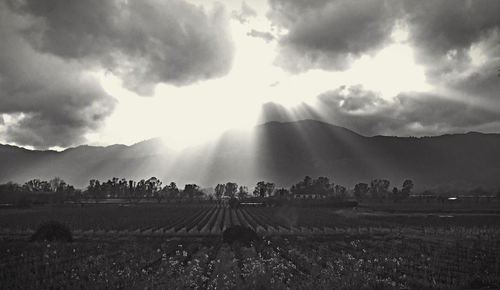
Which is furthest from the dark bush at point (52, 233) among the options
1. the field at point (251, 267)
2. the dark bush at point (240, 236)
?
the dark bush at point (240, 236)

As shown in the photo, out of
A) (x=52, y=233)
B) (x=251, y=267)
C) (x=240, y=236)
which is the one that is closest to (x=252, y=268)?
(x=251, y=267)

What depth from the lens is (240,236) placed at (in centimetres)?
4741

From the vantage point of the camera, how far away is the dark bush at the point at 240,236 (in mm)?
47000

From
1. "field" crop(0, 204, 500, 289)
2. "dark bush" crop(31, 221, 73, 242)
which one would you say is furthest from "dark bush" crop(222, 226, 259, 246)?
"dark bush" crop(31, 221, 73, 242)

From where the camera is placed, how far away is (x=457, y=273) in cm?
2744

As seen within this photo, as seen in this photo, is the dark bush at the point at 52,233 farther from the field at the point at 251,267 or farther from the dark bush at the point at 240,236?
the dark bush at the point at 240,236

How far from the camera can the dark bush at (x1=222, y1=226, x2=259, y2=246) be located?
47.0 meters

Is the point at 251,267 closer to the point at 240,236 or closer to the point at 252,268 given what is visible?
the point at 252,268

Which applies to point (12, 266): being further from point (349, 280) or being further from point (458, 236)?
point (458, 236)

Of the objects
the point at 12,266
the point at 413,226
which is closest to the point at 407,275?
the point at 12,266

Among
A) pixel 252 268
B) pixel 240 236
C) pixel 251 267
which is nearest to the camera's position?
pixel 252 268

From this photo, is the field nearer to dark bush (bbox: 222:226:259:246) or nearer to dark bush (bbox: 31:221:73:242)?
dark bush (bbox: 222:226:259:246)

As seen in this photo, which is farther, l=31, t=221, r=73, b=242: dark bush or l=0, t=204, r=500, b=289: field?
l=31, t=221, r=73, b=242: dark bush

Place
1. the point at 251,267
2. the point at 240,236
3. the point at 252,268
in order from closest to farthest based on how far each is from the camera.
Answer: the point at 252,268 → the point at 251,267 → the point at 240,236
